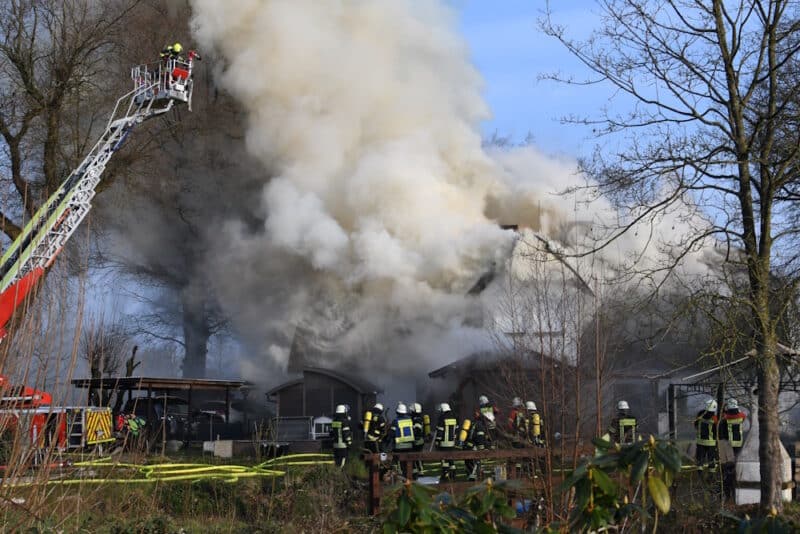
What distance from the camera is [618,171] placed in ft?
32.7

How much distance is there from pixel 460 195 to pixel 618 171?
879 inches

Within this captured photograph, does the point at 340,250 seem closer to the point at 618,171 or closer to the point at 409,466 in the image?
the point at 409,466

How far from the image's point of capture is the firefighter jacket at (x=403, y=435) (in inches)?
723

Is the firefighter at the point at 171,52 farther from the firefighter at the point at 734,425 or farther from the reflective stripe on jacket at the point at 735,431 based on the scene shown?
the reflective stripe on jacket at the point at 735,431

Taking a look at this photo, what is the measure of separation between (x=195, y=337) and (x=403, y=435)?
28.0 meters

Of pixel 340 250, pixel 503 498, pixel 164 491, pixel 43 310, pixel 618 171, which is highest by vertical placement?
pixel 340 250

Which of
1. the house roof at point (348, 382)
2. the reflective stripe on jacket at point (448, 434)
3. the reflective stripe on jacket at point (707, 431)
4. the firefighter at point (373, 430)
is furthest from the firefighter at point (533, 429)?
the house roof at point (348, 382)

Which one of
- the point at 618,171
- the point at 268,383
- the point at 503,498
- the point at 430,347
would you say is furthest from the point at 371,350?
the point at 503,498

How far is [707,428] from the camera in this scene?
53.4 ft

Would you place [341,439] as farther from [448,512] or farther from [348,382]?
[448,512]

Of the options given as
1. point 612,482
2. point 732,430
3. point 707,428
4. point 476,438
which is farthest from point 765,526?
point 476,438

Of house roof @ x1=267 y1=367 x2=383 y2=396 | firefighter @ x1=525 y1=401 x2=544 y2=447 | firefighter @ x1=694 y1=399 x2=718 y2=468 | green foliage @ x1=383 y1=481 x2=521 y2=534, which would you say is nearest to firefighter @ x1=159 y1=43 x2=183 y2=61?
house roof @ x1=267 y1=367 x2=383 y2=396

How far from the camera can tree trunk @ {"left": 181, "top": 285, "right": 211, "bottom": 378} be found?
4300 cm

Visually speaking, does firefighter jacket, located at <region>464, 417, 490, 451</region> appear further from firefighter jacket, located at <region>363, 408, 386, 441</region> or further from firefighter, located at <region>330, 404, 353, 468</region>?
firefighter, located at <region>330, 404, 353, 468</region>
